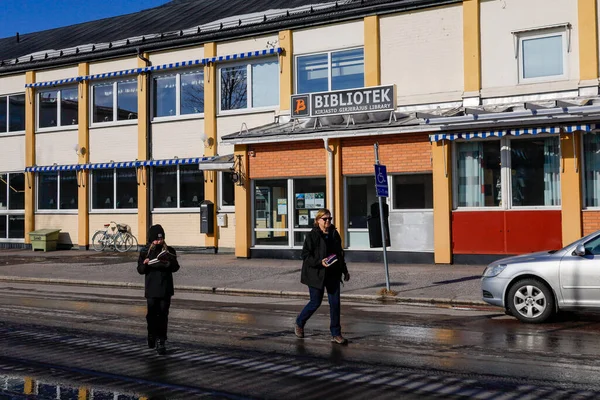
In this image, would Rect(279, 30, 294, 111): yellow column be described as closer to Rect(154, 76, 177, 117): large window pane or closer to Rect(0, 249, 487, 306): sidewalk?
Rect(154, 76, 177, 117): large window pane

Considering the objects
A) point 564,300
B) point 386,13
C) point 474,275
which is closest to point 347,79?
point 386,13

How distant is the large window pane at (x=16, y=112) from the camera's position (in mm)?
29453

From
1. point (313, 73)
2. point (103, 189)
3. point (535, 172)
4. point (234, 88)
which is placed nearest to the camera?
point (535, 172)

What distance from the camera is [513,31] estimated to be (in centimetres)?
1922

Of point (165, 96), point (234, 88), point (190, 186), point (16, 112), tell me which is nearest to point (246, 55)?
point (234, 88)

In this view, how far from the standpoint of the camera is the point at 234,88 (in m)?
24.3

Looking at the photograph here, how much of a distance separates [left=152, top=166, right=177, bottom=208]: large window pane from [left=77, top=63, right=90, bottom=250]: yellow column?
3.18m

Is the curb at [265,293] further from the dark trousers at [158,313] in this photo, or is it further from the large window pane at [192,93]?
the large window pane at [192,93]

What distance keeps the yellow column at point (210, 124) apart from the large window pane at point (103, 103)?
15.2ft

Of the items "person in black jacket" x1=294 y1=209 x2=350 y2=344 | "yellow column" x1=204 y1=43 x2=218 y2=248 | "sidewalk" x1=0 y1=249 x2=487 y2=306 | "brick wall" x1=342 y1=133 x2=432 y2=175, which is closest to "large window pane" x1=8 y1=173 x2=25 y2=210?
"sidewalk" x1=0 y1=249 x2=487 y2=306

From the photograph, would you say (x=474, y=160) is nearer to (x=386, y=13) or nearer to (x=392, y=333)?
(x=386, y=13)

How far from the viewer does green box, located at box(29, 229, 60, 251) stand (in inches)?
1077

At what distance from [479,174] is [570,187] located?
2.35 m

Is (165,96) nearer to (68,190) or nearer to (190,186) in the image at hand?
(190,186)
